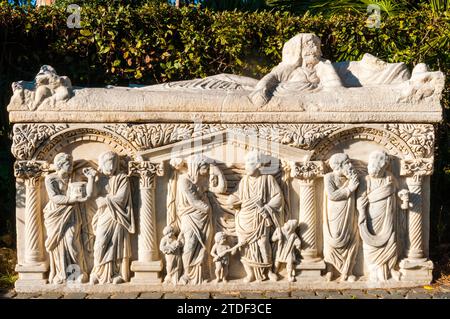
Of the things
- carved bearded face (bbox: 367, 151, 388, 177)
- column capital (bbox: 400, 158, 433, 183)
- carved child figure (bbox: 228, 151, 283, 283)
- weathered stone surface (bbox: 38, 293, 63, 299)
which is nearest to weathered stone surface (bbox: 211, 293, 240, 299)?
carved child figure (bbox: 228, 151, 283, 283)

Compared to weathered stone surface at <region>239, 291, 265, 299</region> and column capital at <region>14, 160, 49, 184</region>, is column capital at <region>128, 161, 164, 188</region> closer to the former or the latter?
column capital at <region>14, 160, 49, 184</region>

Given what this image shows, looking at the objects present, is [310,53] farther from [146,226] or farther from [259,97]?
[146,226]

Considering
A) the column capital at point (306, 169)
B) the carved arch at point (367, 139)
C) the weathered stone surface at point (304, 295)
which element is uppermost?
the carved arch at point (367, 139)

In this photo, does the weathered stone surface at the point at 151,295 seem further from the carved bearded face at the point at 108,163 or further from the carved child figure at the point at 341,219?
the carved child figure at the point at 341,219

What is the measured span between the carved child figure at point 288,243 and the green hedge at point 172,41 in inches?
98.4

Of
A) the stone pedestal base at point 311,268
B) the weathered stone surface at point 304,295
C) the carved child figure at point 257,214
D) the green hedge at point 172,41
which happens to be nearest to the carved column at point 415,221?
the stone pedestal base at point 311,268

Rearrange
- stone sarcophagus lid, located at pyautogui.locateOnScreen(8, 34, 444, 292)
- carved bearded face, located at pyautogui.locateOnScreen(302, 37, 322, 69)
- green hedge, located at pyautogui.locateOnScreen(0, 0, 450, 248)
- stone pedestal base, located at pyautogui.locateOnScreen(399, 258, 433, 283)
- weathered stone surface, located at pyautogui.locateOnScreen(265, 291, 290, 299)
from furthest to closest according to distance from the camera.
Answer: green hedge, located at pyautogui.locateOnScreen(0, 0, 450, 248) → carved bearded face, located at pyautogui.locateOnScreen(302, 37, 322, 69) → stone pedestal base, located at pyautogui.locateOnScreen(399, 258, 433, 283) → stone sarcophagus lid, located at pyautogui.locateOnScreen(8, 34, 444, 292) → weathered stone surface, located at pyautogui.locateOnScreen(265, 291, 290, 299)

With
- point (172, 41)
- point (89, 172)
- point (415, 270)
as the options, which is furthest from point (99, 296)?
point (172, 41)

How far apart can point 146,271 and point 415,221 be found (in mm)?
2461

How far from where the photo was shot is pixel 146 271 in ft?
15.0

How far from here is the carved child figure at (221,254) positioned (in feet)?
14.9

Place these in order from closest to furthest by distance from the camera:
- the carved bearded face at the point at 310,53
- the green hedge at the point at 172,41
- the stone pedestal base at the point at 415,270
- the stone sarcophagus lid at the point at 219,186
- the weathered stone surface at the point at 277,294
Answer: the weathered stone surface at the point at 277,294 < the stone sarcophagus lid at the point at 219,186 < the stone pedestal base at the point at 415,270 < the carved bearded face at the point at 310,53 < the green hedge at the point at 172,41

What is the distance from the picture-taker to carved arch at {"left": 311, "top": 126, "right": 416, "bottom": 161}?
460 cm

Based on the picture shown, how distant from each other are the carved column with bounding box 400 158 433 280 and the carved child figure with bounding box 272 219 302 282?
995mm
